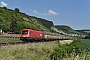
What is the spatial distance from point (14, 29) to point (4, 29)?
6827 mm

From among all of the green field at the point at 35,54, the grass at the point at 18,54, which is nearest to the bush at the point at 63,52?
the green field at the point at 35,54

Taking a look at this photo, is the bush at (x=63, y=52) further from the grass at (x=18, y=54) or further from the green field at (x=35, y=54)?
the grass at (x=18, y=54)

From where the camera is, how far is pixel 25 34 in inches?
1854

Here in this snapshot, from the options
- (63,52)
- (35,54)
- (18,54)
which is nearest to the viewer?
(18,54)

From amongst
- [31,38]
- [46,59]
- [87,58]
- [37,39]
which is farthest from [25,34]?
[87,58]

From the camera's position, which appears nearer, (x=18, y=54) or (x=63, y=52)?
(x=18, y=54)

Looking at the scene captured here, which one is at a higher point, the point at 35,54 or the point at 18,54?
the point at 18,54

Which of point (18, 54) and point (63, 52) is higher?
point (18, 54)

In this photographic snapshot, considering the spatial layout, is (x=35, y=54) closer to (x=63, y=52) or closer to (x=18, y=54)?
(x=18, y=54)

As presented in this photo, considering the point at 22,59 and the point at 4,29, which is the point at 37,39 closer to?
the point at 22,59

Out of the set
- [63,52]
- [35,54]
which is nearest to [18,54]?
[35,54]

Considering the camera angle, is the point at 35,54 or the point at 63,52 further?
the point at 63,52

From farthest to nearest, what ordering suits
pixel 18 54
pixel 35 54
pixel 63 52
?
pixel 63 52, pixel 35 54, pixel 18 54

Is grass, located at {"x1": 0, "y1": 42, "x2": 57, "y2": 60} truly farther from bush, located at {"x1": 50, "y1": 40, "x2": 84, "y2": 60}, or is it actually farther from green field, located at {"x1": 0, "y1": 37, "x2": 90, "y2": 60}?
bush, located at {"x1": 50, "y1": 40, "x2": 84, "y2": 60}
